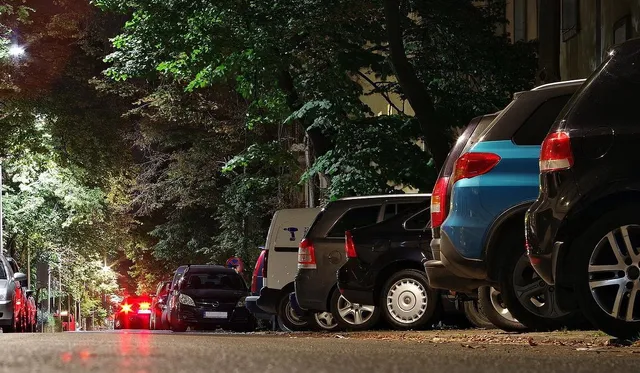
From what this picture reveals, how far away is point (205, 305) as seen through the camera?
90.0 ft

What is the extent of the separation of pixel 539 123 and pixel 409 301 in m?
4.88

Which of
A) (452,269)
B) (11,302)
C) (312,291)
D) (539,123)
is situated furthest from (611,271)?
(11,302)

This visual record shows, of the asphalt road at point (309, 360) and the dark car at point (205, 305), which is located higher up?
the asphalt road at point (309, 360)

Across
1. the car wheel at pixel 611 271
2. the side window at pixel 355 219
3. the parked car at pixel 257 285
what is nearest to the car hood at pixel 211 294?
the parked car at pixel 257 285

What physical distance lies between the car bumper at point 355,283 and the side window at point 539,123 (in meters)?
4.90

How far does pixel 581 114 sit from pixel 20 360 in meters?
4.58

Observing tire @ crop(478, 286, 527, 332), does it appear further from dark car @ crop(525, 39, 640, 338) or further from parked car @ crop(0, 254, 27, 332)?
parked car @ crop(0, 254, 27, 332)

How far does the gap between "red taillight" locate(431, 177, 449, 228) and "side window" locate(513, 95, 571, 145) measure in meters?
1.07

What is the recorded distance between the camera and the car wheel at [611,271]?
1005cm

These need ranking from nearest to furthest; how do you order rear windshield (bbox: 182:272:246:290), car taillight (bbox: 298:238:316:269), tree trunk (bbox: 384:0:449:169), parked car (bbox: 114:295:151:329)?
car taillight (bbox: 298:238:316:269), tree trunk (bbox: 384:0:449:169), rear windshield (bbox: 182:272:246:290), parked car (bbox: 114:295:151:329)

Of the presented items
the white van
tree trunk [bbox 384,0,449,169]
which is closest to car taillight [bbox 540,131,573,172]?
the white van

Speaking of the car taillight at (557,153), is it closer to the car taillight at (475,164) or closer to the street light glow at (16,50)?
the car taillight at (475,164)

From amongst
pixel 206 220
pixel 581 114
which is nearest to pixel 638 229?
pixel 581 114

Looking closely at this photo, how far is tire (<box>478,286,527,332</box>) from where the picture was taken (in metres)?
13.9
